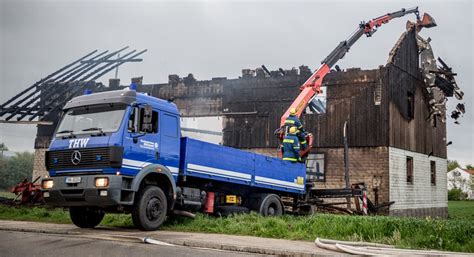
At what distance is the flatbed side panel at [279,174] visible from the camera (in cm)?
1307

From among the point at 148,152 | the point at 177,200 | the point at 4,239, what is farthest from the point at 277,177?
the point at 4,239

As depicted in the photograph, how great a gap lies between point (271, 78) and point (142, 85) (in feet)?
24.7

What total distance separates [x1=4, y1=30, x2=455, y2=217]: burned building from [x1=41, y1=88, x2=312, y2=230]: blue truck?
30.0 ft

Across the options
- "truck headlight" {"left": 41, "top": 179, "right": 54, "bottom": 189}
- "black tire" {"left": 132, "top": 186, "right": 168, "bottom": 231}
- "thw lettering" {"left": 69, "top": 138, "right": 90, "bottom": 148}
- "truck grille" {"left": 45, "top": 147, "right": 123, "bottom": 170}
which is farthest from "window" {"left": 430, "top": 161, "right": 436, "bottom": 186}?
"truck headlight" {"left": 41, "top": 179, "right": 54, "bottom": 189}

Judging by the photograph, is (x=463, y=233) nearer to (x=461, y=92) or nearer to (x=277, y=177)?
(x=277, y=177)

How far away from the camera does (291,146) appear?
48.8 ft

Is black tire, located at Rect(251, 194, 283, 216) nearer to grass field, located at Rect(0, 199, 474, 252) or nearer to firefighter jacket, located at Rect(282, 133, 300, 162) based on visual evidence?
grass field, located at Rect(0, 199, 474, 252)

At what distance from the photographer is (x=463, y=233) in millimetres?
8180

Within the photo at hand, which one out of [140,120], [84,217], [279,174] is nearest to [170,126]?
[140,120]

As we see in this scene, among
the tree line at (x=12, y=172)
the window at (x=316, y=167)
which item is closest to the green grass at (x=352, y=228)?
the window at (x=316, y=167)

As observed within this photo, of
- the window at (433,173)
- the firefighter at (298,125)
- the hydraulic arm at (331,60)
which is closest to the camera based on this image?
the firefighter at (298,125)

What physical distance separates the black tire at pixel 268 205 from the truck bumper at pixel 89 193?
14.6 ft

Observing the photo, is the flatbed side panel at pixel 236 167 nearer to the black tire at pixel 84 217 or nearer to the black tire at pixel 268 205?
the black tire at pixel 268 205

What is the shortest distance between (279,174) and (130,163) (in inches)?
216
